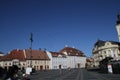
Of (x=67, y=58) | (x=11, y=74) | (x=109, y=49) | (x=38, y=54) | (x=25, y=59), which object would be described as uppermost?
(x=109, y=49)

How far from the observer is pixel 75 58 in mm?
154375

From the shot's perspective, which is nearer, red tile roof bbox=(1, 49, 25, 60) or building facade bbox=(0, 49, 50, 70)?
building facade bbox=(0, 49, 50, 70)

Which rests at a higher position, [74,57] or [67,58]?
[74,57]

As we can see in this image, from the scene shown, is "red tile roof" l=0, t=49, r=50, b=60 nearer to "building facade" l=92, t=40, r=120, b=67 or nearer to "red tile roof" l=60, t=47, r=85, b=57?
"red tile roof" l=60, t=47, r=85, b=57

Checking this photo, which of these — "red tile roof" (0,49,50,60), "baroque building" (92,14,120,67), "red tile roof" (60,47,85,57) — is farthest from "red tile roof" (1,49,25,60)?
"red tile roof" (60,47,85,57)

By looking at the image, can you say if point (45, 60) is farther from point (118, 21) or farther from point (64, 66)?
→ point (118, 21)

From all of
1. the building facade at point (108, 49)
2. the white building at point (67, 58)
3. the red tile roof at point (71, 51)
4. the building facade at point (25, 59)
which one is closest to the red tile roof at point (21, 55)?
the building facade at point (25, 59)

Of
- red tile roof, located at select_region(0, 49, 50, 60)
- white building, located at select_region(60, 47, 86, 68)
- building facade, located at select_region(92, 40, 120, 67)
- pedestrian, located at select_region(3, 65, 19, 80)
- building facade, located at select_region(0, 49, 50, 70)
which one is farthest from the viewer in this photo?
white building, located at select_region(60, 47, 86, 68)

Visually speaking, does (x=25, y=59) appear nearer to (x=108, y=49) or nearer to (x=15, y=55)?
(x=15, y=55)

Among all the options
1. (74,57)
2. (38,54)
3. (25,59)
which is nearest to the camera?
(25,59)

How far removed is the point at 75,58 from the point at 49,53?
32324mm

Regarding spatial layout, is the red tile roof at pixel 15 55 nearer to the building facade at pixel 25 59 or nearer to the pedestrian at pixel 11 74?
the building facade at pixel 25 59

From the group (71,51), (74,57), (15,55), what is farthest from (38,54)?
(74,57)

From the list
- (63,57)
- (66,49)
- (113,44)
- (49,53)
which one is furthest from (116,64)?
(66,49)
